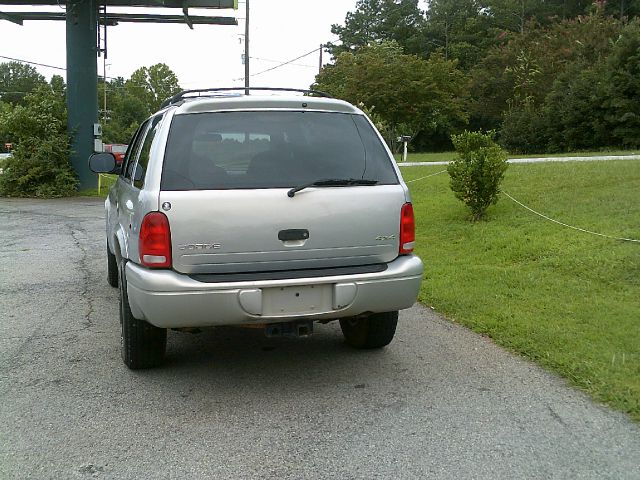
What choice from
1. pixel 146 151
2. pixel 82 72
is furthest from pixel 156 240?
pixel 82 72

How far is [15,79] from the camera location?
102 meters

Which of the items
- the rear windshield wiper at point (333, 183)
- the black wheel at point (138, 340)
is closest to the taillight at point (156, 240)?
the black wheel at point (138, 340)

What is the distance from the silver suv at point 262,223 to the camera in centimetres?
393

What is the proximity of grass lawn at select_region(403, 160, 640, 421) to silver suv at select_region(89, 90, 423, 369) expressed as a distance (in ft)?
4.82

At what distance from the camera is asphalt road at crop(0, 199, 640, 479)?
10.9 feet

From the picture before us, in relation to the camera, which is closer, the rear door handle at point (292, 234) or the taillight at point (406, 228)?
the rear door handle at point (292, 234)

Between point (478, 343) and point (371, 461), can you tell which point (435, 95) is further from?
point (371, 461)

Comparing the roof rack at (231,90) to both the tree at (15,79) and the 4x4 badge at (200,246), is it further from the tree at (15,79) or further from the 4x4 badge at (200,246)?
the tree at (15,79)

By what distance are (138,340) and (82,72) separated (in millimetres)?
16080

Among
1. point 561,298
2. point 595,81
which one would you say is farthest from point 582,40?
point 561,298

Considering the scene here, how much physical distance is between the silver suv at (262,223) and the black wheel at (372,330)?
635 millimetres

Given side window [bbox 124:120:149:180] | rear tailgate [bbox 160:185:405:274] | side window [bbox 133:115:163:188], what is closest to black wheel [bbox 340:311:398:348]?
rear tailgate [bbox 160:185:405:274]

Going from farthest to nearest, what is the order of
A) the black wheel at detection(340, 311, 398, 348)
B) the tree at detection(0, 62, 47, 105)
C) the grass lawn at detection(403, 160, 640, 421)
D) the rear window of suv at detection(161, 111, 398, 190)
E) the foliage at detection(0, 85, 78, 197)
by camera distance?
1. the tree at detection(0, 62, 47, 105)
2. the foliage at detection(0, 85, 78, 197)
3. the black wheel at detection(340, 311, 398, 348)
4. the grass lawn at detection(403, 160, 640, 421)
5. the rear window of suv at detection(161, 111, 398, 190)

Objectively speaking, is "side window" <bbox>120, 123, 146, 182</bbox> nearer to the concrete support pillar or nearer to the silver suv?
the silver suv
